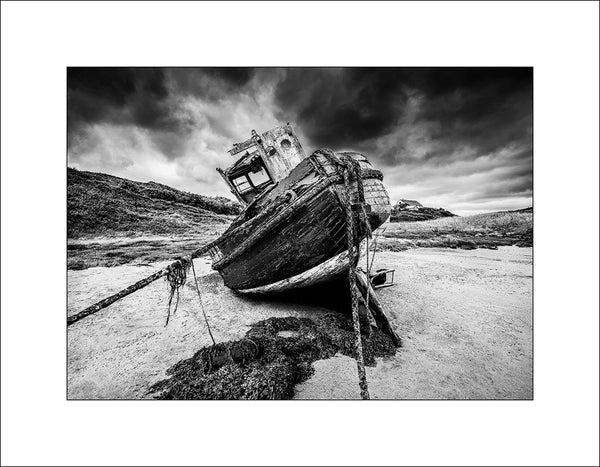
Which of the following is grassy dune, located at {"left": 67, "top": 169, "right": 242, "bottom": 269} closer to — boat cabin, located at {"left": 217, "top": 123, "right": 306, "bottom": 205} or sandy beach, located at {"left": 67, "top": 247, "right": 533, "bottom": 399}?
sandy beach, located at {"left": 67, "top": 247, "right": 533, "bottom": 399}

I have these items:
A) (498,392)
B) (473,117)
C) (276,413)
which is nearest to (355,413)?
(276,413)

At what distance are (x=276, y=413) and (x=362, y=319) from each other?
47.3 inches

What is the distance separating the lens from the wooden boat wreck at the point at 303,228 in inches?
90.6

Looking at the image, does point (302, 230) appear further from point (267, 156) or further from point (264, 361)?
point (267, 156)

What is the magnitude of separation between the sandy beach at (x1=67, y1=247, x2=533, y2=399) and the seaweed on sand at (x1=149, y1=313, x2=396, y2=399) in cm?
11

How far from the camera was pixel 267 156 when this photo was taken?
365cm

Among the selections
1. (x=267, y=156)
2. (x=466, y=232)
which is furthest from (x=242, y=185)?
(x=466, y=232)

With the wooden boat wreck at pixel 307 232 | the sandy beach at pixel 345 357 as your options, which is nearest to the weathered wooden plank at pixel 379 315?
the wooden boat wreck at pixel 307 232

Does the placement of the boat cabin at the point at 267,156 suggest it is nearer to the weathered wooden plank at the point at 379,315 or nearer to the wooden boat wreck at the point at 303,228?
the wooden boat wreck at the point at 303,228

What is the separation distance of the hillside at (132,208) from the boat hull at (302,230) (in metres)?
1.41

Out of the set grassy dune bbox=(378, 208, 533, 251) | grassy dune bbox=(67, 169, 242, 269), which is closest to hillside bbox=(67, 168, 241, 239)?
grassy dune bbox=(67, 169, 242, 269)
